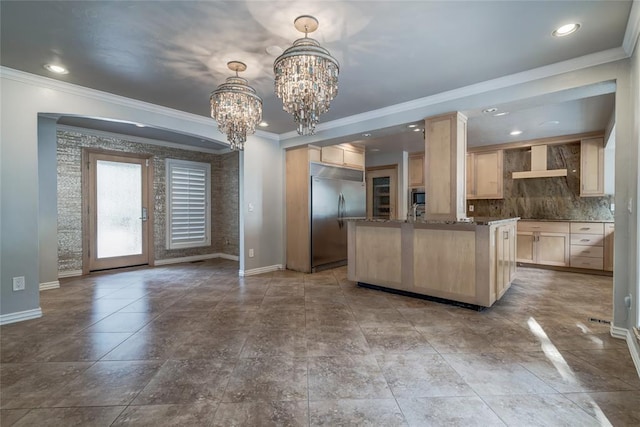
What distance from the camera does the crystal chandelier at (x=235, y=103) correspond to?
106 inches

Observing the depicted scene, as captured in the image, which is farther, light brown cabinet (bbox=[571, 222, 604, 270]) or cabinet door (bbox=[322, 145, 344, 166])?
cabinet door (bbox=[322, 145, 344, 166])

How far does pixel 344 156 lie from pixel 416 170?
201 centimetres

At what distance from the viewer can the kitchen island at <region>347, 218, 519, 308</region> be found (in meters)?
3.04

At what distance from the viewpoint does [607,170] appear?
4828mm

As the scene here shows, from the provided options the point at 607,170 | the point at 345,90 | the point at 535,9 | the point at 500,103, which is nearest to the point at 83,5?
the point at 345,90

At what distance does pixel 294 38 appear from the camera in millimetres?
2289

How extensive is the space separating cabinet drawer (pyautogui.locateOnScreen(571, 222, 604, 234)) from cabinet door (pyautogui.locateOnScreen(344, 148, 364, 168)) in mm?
3745

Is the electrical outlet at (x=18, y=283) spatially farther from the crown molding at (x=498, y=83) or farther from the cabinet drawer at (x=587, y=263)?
the cabinet drawer at (x=587, y=263)

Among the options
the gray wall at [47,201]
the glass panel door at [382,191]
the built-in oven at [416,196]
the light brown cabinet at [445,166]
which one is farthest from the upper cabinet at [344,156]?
the gray wall at [47,201]

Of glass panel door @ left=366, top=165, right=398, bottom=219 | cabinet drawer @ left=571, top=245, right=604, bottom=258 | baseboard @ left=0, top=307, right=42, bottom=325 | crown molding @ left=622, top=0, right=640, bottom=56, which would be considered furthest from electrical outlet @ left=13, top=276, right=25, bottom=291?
cabinet drawer @ left=571, top=245, right=604, bottom=258

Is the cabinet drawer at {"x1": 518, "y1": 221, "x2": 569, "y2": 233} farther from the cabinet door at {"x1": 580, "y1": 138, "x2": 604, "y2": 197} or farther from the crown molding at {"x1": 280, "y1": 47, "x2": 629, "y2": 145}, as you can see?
the crown molding at {"x1": 280, "y1": 47, "x2": 629, "y2": 145}

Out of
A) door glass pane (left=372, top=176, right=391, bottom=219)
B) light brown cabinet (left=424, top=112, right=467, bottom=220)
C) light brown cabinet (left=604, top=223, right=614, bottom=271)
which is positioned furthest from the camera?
door glass pane (left=372, top=176, right=391, bottom=219)

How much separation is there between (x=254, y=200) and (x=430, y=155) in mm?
2823

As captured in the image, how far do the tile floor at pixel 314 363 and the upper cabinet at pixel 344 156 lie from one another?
2669 millimetres
